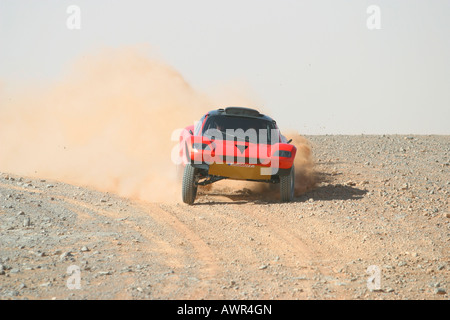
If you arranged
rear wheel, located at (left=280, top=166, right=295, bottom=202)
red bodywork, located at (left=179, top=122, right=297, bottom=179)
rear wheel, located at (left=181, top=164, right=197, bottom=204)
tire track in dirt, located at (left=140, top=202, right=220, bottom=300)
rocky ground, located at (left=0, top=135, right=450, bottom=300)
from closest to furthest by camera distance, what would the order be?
tire track in dirt, located at (left=140, top=202, right=220, bottom=300) < rocky ground, located at (left=0, top=135, right=450, bottom=300) < red bodywork, located at (left=179, top=122, right=297, bottom=179) < rear wheel, located at (left=181, top=164, right=197, bottom=204) < rear wheel, located at (left=280, top=166, right=295, bottom=202)

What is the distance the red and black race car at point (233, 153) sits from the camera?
9.75 meters

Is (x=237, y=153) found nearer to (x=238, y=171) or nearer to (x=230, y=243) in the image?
(x=238, y=171)

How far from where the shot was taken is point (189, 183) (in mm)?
10055

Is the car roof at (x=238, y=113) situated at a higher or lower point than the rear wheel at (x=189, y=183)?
higher

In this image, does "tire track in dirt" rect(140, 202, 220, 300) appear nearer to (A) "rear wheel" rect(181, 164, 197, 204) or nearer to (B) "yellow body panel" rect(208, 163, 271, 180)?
(A) "rear wheel" rect(181, 164, 197, 204)

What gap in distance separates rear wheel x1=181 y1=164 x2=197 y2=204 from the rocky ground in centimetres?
23

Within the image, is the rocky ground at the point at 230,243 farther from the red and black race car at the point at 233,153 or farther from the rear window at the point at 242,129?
the rear window at the point at 242,129

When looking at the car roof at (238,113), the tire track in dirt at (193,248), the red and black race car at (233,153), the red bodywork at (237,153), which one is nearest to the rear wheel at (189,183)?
the red and black race car at (233,153)

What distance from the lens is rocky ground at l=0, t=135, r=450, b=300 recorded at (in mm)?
5828

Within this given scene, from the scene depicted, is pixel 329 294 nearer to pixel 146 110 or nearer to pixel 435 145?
pixel 146 110

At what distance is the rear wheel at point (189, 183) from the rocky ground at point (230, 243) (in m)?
0.23

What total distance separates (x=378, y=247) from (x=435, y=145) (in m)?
13.5

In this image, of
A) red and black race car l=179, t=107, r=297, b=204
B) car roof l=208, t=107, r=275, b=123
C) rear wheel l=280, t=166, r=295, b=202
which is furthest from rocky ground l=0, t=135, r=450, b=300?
car roof l=208, t=107, r=275, b=123
